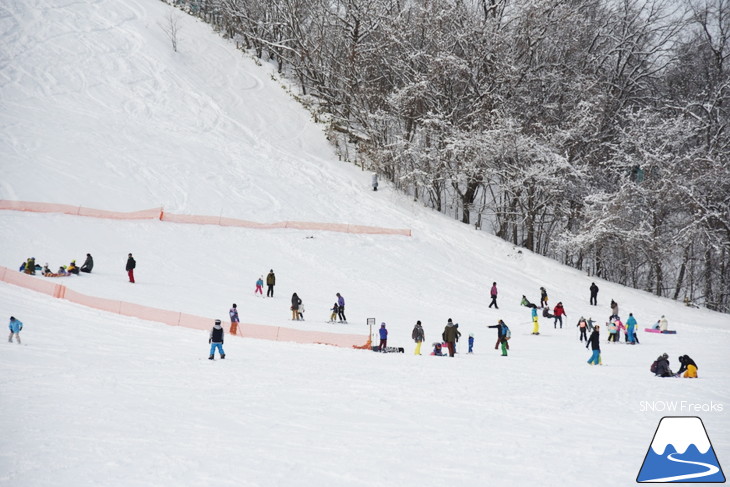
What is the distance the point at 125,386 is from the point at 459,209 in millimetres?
37512

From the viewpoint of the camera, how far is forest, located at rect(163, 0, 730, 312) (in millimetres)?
37719

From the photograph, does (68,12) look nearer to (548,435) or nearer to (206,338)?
(206,338)

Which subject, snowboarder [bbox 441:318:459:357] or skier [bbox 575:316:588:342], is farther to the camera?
skier [bbox 575:316:588:342]

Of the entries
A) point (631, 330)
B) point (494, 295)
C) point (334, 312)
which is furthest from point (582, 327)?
point (334, 312)

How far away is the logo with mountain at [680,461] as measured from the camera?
9117 mm

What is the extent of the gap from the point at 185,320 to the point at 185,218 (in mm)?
14573

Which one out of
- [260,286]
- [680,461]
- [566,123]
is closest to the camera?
[680,461]

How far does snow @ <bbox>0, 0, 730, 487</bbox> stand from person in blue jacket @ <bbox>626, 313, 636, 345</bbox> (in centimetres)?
39

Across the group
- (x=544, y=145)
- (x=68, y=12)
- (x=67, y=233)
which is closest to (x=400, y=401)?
(x=67, y=233)

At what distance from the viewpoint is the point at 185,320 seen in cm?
2141

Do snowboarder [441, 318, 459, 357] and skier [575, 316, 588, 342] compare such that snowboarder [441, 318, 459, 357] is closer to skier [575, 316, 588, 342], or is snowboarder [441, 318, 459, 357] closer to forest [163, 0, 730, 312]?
skier [575, 316, 588, 342]

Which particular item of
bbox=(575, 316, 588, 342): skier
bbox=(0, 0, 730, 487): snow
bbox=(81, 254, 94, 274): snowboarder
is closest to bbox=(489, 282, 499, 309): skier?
bbox=(0, 0, 730, 487): snow

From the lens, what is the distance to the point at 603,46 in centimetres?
4459

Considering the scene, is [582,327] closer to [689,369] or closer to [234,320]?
[689,369]
